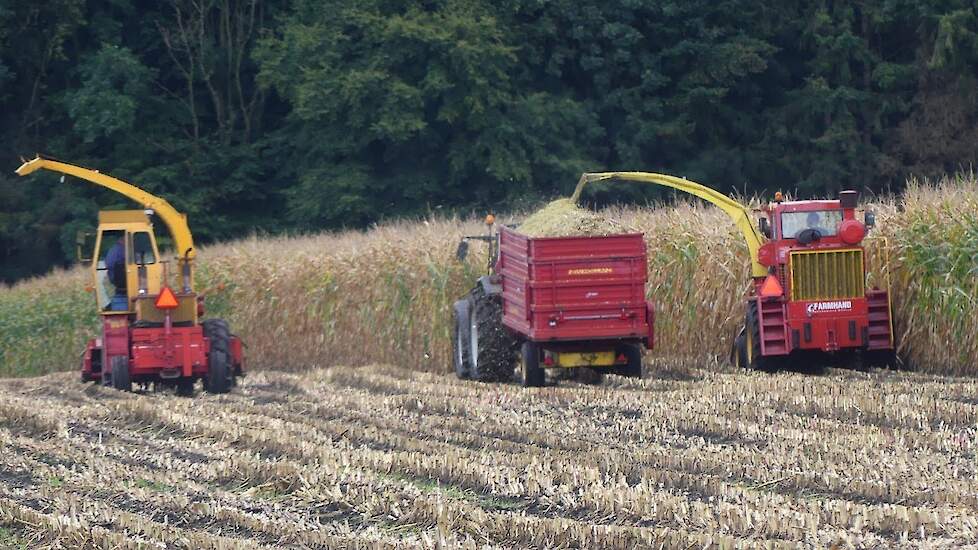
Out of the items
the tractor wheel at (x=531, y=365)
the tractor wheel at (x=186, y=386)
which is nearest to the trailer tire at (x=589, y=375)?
the tractor wheel at (x=531, y=365)

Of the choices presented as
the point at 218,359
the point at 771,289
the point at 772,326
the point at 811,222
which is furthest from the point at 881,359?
the point at 218,359

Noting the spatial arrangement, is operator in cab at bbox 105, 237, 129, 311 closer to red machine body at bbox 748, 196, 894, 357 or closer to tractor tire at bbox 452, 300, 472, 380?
tractor tire at bbox 452, 300, 472, 380

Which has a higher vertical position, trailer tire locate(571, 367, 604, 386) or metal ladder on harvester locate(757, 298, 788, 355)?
metal ladder on harvester locate(757, 298, 788, 355)

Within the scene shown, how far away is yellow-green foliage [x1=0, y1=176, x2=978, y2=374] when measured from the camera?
17.2 meters

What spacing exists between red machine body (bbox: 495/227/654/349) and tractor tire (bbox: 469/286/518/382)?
1006mm

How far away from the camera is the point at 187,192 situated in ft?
132

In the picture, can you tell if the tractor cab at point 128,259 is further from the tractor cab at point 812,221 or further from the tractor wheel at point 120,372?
the tractor cab at point 812,221

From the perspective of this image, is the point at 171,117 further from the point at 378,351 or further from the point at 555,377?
the point at 555,377

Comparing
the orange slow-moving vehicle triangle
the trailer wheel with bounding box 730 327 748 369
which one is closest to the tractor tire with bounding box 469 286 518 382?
the trailer wheel with bounding box 730 327 748 369

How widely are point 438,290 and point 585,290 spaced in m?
5.29

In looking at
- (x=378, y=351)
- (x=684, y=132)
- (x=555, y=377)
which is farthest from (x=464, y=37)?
(x=555, y=377)

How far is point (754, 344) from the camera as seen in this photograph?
1725 centimetres

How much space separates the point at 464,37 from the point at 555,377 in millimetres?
21353

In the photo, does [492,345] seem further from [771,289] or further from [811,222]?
[811,222]
